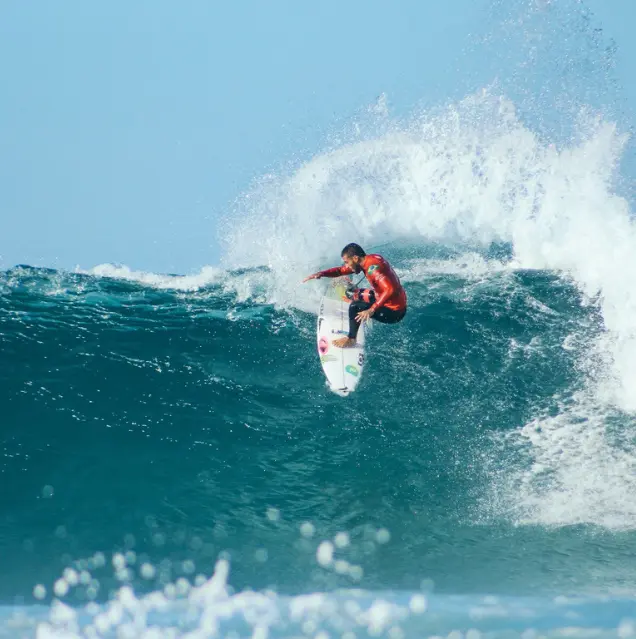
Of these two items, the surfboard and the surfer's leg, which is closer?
the surfboard

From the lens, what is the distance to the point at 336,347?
8.59 metres

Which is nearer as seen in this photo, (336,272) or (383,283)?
(383,283)

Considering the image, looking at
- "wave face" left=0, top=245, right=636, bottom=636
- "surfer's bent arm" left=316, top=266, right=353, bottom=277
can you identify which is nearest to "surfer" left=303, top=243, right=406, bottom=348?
"surfer's bent arm" left=316, top=266, right=353, bottom=277

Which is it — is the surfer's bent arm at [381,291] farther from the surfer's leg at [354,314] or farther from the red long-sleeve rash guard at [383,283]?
the surfer's leg at [354,314]

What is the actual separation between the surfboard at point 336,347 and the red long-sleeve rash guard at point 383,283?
0.65 m

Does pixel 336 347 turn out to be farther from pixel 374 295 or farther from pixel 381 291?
pixel 381 291

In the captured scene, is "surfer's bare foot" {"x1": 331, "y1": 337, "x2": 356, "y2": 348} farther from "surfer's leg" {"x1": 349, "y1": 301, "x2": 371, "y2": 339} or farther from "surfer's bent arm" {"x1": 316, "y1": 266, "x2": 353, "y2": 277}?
"surfer's bent arm" {"x1": 316, "y1": 266, "x2": 353, "y2": 277}

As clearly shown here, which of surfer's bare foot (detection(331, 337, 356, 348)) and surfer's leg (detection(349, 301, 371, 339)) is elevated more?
surfer's leg (detection(349, 301, 371, 339))

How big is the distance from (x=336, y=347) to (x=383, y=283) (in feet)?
3.16

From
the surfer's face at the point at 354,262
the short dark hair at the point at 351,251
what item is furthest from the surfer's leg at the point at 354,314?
the short dark hair at the point at 351,251

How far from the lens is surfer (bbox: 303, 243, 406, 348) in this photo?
324 inches

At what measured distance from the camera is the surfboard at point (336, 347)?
8.17 m

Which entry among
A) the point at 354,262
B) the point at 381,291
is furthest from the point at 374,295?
the point at 354,262

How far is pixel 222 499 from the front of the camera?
24.0 ft
